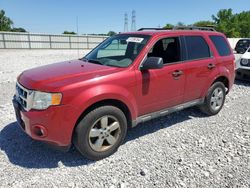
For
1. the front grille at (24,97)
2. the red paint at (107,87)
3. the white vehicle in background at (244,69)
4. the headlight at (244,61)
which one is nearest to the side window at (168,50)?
the red paint at (107,87)

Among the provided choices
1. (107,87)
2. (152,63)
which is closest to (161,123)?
(152,63)

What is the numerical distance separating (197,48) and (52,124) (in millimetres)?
3155

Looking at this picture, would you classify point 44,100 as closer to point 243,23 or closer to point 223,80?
point 223,80

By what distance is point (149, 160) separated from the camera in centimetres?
332

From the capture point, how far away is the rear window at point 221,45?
4.91 meters

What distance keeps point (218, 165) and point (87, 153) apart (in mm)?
1884

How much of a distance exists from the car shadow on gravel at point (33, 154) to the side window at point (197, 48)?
9.02 feet

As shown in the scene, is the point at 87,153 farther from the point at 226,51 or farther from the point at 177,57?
the point at 226,51

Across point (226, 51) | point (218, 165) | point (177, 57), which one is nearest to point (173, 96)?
point (177, 57)

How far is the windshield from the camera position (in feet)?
12.2

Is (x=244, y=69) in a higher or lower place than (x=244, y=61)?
lower

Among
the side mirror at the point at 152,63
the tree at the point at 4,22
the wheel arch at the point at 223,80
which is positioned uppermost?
the tree at the point at 4,22

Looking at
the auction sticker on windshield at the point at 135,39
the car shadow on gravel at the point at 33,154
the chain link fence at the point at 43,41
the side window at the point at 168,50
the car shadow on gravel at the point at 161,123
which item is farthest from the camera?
the chain link fence at the point at 43,41

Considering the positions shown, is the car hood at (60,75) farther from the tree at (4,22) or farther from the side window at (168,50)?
the tree at (4,22)
